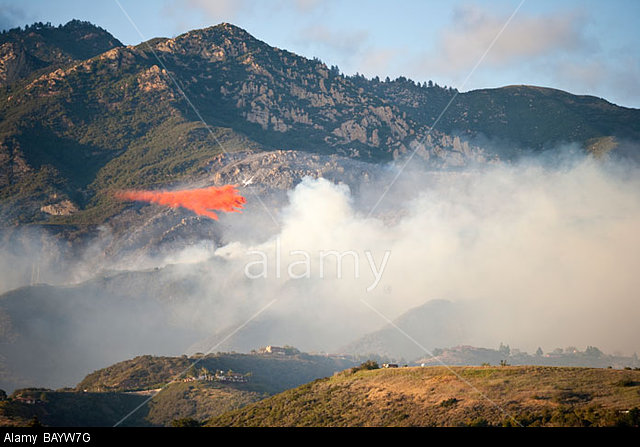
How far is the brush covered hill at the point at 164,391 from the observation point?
396 ft

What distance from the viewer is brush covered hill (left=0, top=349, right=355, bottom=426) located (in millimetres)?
Result: 120562

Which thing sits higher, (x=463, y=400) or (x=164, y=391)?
(x=164, y=391)

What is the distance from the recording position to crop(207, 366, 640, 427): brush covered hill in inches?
2640

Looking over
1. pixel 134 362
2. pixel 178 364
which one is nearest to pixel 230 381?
pixel 178 364

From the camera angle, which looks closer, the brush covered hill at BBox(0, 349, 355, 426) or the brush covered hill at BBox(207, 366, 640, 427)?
the brush covered hill at BBox(207, 366, 640, 427)

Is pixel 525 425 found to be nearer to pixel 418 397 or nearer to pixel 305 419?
pixel 418 397

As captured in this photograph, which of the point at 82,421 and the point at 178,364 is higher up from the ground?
the point at 178,364

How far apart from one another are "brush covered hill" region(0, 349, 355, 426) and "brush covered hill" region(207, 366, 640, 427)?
27274mm

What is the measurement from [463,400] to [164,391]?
3364 inches

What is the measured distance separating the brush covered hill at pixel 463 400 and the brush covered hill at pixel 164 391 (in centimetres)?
2727

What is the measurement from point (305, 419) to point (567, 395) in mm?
29796

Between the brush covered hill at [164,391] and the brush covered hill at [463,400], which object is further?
the brush covered hill at [164,391]

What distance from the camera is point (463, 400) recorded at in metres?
76.0

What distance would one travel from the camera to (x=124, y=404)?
134500mm
